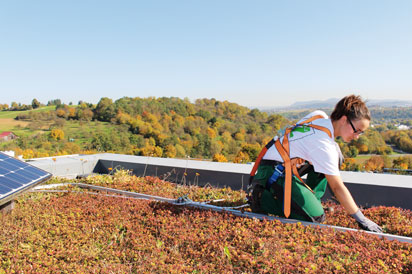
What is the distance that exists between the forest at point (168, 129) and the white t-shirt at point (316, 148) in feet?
144

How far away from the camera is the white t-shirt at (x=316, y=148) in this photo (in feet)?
7.46

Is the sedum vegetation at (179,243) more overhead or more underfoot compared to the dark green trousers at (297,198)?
more underfoot

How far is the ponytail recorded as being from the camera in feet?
7.76

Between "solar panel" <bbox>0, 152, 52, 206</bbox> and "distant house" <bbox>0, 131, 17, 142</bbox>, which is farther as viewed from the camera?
"distant house" <bbox>0, 131, 17, 142</bbox>

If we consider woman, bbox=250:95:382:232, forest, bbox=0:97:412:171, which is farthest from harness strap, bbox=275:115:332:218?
forest, bbox=0:97:412:171

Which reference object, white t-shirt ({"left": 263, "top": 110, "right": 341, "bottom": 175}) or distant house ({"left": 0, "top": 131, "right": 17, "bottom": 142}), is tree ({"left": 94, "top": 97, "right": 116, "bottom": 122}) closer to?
distant house ({"left": 0, "top": 131, "right": 17, "bottom": 142})

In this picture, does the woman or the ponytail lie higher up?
the ponytail

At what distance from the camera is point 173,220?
105 inches

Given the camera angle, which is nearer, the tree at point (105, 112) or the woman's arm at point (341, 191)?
the woman's arm at point (341, 191)

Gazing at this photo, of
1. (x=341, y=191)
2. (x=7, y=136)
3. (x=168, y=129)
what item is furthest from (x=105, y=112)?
(x=341, y=191)

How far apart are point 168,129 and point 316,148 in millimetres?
66002

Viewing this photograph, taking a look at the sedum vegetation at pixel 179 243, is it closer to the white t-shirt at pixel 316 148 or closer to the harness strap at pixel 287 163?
the harness strap at pixel 287 163

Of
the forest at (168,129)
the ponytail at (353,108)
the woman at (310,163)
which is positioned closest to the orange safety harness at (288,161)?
the woman at (310,163)

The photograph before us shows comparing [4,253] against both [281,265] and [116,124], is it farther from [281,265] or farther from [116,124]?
[116,124]
